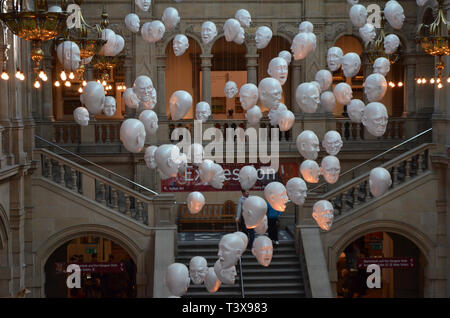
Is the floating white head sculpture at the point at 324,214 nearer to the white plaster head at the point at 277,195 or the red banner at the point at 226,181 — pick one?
the white plaster head at the point at 277,195

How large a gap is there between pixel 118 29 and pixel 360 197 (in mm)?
7473

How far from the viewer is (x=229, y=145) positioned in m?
21.2

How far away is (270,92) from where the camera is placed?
12.8 meters

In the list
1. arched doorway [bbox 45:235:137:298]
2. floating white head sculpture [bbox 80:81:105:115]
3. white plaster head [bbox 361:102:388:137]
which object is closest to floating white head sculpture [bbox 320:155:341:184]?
white plaster head [bbox 361:102:388:137]

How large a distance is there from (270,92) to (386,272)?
12.8 meters

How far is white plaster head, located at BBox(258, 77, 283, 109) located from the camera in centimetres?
1276

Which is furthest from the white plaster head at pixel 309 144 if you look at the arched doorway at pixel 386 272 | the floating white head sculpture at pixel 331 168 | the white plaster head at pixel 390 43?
the arched doorway at pixel 386 272

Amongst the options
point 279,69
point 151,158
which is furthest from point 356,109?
point 151,158

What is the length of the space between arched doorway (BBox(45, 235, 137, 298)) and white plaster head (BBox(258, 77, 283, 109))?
29.6ft

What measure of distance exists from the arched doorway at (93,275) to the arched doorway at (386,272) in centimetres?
562

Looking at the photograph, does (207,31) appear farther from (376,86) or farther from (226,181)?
(226,181)

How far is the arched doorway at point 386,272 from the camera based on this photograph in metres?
22.3

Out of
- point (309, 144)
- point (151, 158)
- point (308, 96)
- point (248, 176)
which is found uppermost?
point (308, 96)
